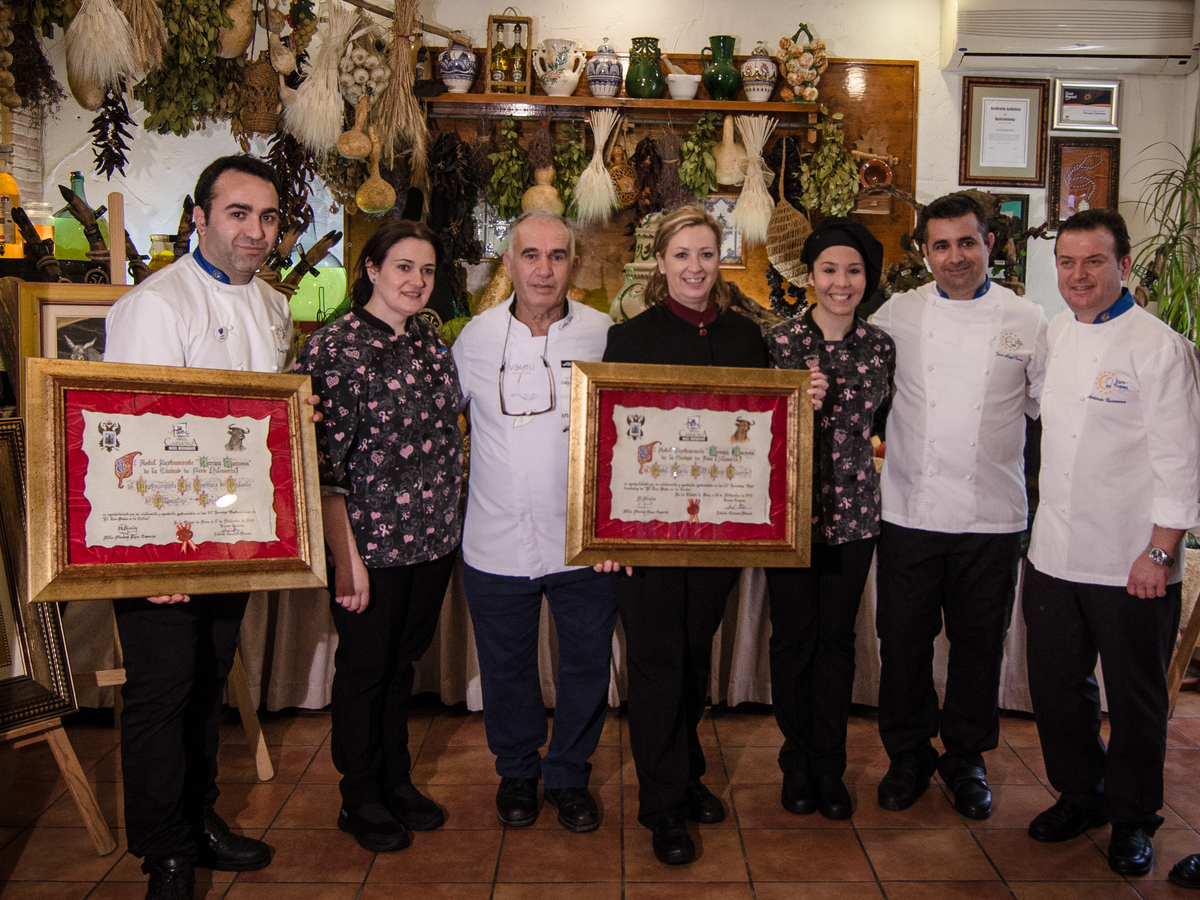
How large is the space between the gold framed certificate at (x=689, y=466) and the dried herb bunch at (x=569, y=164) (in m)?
2.53

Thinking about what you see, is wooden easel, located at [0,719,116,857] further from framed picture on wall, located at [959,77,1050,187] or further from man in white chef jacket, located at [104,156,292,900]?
framed picture on wall, located at [959,77,1050,187]

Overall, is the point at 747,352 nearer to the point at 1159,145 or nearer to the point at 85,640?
the point at 85,640

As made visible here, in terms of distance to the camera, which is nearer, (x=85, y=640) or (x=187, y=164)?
(x=85, y=640)

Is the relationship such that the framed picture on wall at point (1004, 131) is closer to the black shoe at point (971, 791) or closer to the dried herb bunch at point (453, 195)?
the dried herb bunch at point (453, 195)

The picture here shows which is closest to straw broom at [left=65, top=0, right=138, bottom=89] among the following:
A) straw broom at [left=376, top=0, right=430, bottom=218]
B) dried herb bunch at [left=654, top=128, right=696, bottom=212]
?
straw broom at [left=376, top=0, right=430, bottom=218]

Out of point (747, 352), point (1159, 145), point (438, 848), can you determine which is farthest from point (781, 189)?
point (438, 848)

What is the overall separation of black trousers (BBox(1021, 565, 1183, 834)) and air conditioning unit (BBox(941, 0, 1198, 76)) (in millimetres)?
3235

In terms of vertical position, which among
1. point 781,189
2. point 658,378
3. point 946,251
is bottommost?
point 658,378

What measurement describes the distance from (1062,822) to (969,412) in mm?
1159

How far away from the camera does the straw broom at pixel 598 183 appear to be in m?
4.57

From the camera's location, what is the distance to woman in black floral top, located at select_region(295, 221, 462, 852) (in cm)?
237

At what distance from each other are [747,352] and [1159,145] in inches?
149

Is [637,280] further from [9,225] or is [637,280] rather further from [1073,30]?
[1073,30]

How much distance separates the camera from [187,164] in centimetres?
490
